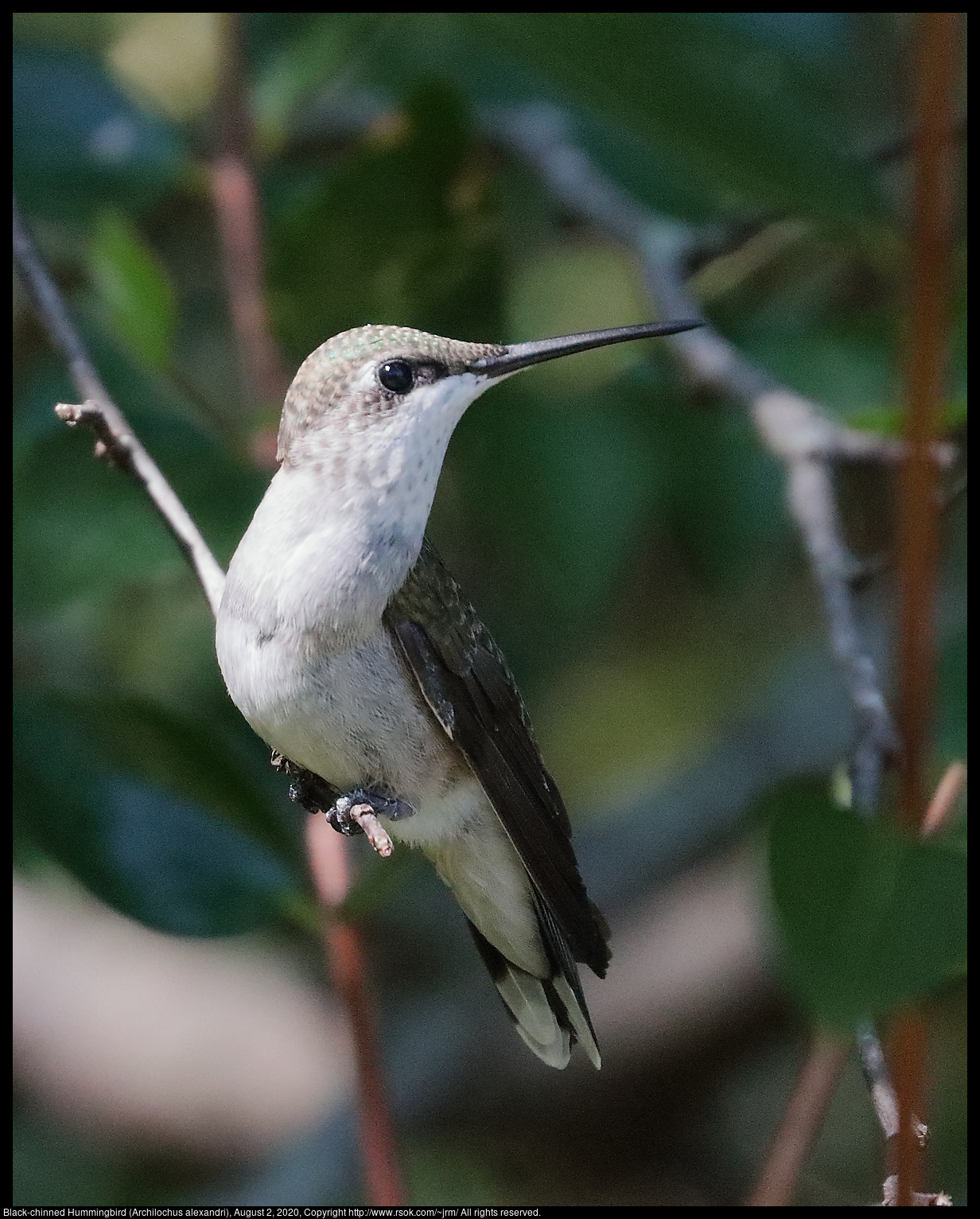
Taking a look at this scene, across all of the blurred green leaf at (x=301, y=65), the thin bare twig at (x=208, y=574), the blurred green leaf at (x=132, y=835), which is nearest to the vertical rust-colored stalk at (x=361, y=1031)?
the thin bare twig at (x=208, y=574)

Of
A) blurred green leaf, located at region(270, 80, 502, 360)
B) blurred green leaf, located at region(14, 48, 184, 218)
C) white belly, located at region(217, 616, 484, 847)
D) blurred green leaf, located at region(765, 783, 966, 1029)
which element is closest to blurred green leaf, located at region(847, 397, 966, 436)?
white belly, located at region(217, 616, 484, 847)

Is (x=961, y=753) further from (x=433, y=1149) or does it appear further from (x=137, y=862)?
(x=433, y=1149)

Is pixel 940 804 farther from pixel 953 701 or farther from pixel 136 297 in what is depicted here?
A: pixel 136 297

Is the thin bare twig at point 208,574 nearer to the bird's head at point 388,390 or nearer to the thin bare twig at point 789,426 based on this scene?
the bird's head at point 388,390

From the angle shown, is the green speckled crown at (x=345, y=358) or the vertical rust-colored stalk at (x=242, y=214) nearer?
the green speckled crown at (x=345, y=358)

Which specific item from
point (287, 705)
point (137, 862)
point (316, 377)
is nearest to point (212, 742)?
point (137, 862)

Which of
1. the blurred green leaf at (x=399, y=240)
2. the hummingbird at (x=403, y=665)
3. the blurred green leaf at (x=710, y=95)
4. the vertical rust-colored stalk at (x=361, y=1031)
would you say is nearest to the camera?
the blurred green leaf at (x=710, y=95)

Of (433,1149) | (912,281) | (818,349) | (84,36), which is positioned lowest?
(433,1149)
